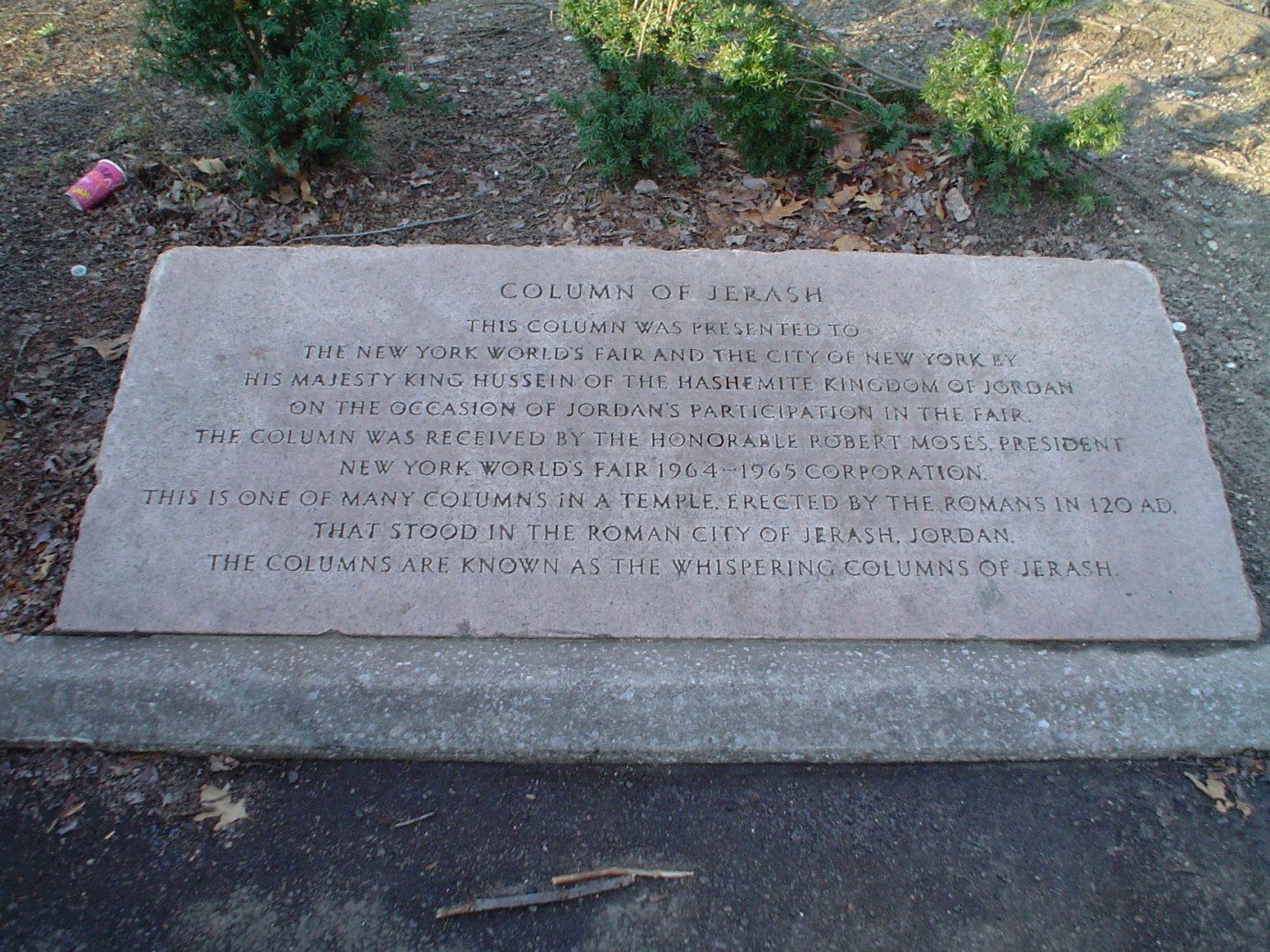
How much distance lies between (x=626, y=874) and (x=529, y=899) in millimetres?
279

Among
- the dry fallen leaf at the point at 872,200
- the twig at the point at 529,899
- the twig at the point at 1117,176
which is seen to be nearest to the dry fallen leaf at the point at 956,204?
the dry fallen leaf at the point at 872,200

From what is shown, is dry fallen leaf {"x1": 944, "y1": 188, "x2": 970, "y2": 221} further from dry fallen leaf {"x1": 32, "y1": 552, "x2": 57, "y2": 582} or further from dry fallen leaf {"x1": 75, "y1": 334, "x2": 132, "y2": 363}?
dry fallen leaf {"x1": 32, "y1": 552, "x2": 57, "y2": 582}

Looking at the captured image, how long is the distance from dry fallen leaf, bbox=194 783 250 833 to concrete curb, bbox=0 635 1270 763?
0.39ft

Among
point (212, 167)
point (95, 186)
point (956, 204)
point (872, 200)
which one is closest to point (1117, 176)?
point (956, 204)

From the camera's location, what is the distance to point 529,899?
6.93ft

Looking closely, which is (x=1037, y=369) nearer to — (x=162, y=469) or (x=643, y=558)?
(x=643, y=558)

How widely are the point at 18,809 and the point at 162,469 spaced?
113 cm

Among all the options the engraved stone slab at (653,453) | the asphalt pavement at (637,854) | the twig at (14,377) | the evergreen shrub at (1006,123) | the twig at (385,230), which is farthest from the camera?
the twig at (385,230)

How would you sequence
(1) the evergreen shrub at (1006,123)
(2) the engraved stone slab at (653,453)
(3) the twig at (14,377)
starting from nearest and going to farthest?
1. (2) the engraved stone slab at (653,453)
2. (3) the twig at (14,377)
3. (1) the evergreen shrub at (1006,123)

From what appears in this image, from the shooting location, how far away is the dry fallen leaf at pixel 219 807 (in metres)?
2.28

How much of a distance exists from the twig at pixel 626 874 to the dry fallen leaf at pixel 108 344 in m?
2.96

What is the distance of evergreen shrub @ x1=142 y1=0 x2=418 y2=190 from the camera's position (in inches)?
140

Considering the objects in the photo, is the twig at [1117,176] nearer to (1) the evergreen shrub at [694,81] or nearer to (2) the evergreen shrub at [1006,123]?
(2) the evergreen shrub at [1006,123]

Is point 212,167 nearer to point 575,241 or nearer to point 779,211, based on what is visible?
point 575,241
